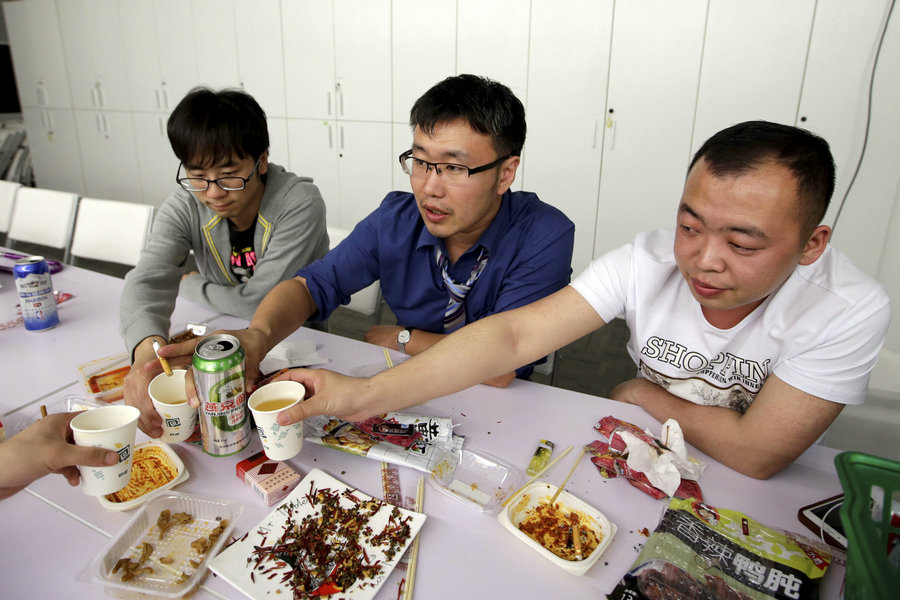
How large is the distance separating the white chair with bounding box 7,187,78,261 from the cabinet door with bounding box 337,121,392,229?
2.34 m

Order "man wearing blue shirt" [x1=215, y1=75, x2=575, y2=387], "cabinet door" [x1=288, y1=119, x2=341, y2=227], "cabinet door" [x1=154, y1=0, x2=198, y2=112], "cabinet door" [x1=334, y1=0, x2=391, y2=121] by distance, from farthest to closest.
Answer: "cabinet door" [x1=154, y1=0, x2=198, y2=112], "cabinet door" [x1=288, y1=119, x2=341, y2=227], "cabinet door" [x1=334, y1=0, x2=391, y2=121], "man wearing blue shirt" [x1=215, y1=75, x2=575, y2=387]

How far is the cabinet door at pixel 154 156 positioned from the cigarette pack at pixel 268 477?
5253mm

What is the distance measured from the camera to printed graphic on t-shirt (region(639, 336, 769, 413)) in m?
1.24

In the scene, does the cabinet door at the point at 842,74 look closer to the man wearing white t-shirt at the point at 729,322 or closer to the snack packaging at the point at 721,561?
the man wearing white t-shirt at the point at 729,322

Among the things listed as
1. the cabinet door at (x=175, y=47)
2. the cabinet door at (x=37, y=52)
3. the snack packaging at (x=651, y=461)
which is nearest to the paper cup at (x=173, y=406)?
the snack packaging at (x=651, y=461)

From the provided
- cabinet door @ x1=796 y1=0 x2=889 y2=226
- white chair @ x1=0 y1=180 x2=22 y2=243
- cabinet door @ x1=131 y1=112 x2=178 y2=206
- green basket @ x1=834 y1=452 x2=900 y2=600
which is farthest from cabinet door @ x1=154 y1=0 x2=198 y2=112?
green basket @ x1=834 y1=452 x2=900 y2=600

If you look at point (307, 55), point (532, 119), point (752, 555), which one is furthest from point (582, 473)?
point (307, 55)

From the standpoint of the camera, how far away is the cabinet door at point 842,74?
2992 mm

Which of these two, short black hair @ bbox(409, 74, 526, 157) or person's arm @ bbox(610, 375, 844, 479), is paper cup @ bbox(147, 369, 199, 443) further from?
person's arm @ bbox(610, 375, 844, 479)

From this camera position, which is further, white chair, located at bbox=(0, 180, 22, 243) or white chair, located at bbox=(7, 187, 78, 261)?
white chair, located at bbox=(0, 180, 22, 243)

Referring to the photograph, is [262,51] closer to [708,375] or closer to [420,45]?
[420,45]

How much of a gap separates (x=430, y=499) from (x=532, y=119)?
11.5 feet

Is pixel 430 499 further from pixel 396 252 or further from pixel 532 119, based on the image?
pixel 532 119

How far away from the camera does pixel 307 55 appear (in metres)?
4.58
